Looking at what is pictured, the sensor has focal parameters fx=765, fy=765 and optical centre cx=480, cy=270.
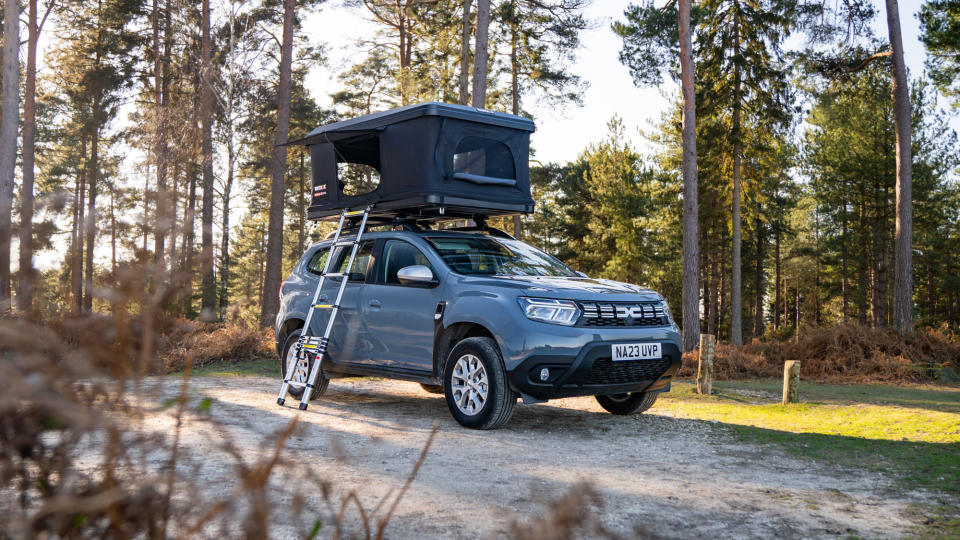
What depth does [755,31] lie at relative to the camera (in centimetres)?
2717

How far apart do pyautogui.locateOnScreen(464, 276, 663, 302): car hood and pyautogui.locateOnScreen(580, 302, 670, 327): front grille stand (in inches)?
2.5

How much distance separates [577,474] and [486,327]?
6.79ft

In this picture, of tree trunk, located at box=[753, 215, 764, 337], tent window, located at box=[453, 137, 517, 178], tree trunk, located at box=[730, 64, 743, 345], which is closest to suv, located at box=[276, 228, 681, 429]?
tent window, located at box=[453, 137, 517, 178]

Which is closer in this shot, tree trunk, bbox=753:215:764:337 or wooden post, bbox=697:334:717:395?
wooden post, bbox=697:334:717:395

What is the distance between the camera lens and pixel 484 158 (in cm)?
902

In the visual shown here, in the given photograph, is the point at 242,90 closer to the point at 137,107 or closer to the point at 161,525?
the point at 137,107

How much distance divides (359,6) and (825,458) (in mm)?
25106

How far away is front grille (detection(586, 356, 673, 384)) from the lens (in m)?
6.77

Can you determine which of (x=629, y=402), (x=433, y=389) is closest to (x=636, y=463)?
(x=629, y=402)

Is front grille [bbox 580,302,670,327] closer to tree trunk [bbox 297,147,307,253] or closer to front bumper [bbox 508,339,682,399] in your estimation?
front bumper [bbox 508,339,682,399]

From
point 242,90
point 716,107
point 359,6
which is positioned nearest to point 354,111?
point 359,6

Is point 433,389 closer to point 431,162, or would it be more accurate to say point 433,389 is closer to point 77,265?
point 431,162

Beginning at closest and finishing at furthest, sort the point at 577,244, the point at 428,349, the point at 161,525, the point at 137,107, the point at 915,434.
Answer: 1. the point at 161,525
2. the point at 915,434
3. the point at 428,349
4. the point at 137,107
5. the point at 577,244

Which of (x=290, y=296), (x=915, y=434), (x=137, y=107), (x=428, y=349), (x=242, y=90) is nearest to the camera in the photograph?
(x=915, y=434)
